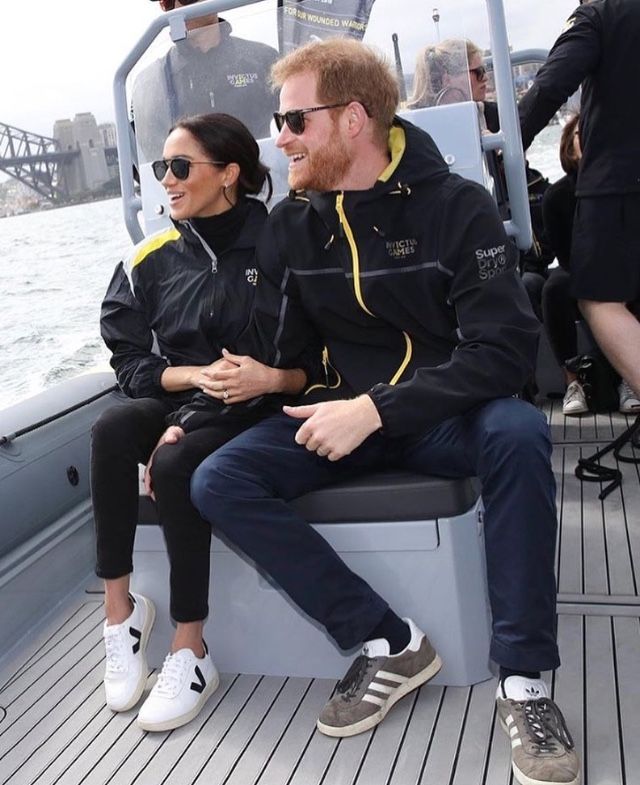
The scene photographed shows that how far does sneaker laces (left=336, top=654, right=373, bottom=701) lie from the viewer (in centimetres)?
158

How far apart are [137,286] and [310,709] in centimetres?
98

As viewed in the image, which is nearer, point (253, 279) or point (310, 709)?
point (310, 709)

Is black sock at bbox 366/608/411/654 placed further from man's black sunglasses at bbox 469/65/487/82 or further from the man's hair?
man's black sunglasses at bbox 469/65/487/82

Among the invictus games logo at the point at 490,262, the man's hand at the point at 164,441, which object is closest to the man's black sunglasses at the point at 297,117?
the invictus games logo at the point at 490,262

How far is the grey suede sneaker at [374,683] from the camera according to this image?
1554 millimetres

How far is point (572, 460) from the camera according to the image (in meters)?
2.84

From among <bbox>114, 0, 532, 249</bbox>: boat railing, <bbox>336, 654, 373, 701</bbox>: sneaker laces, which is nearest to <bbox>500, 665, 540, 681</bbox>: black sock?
<bbox>336, 654, 373, 701</bbox>: sneaker laces

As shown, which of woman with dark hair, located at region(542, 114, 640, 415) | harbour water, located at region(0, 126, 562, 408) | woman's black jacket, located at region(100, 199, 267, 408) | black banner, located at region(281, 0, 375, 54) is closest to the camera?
woman's black jacket, located at region(100, 199, 267, 408)

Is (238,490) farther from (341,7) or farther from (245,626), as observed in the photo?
(341,7)

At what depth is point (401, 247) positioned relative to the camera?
1.62 m

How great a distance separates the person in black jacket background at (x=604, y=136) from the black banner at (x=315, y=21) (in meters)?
0.52

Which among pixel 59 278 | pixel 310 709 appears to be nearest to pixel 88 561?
pixel 310 709

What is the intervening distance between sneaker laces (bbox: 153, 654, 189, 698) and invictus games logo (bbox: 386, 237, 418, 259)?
2.93 feet

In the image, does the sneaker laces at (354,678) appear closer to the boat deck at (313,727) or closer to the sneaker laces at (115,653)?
the boat deck at (313,727)
